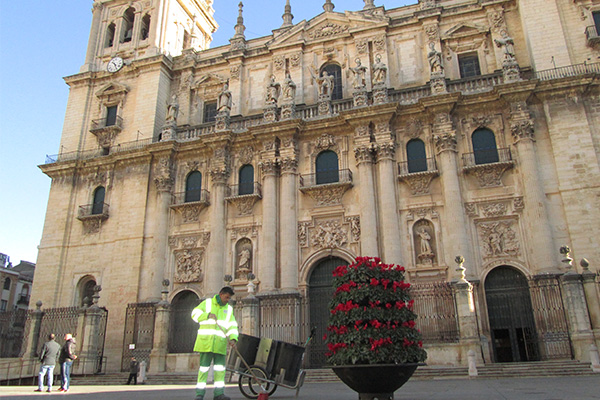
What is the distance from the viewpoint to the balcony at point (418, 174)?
20.8 metres

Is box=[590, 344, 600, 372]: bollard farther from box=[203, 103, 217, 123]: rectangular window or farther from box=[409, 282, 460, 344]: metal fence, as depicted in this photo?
box=[203, 103, 217, 123]: rectangular window

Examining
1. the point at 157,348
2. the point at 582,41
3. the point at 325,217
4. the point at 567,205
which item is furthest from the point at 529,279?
the point at 157,348

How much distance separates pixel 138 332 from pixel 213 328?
596 inches

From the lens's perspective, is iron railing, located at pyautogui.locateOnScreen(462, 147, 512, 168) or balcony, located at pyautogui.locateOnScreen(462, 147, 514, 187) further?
iron railing, located at pyautogui.locateOnScreen(462, 147, 512, 168)

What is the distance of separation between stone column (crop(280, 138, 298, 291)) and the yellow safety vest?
12.8 metres

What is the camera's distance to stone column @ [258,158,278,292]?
2117cm

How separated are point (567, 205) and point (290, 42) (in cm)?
1543

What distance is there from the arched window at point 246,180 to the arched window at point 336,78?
5551 millimetres

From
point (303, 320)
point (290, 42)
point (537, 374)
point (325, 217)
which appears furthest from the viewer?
point (290, 42)

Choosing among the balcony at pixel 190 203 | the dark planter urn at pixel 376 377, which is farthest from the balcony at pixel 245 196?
the dark planter urn at pixel 376 377

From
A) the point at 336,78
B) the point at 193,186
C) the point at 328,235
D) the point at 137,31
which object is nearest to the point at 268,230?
the point at 328,235

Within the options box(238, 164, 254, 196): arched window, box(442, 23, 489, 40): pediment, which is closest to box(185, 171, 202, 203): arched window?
box(238, 164, 254, 196): arched window

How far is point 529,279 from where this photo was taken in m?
18.5

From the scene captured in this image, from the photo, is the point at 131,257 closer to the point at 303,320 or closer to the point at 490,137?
the point at 303,320
